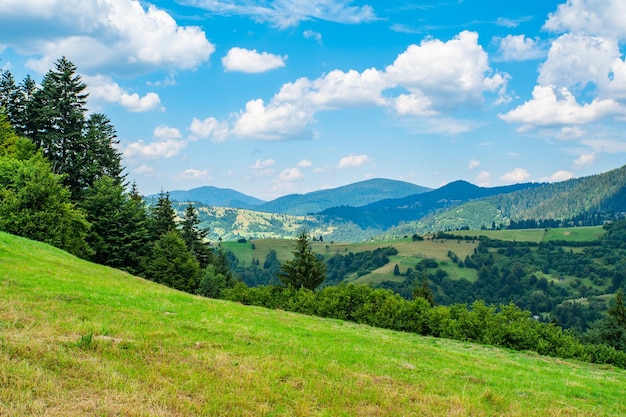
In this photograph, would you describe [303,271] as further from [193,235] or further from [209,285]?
[193,235]

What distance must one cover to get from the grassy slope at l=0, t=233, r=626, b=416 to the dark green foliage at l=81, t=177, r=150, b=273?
166ft

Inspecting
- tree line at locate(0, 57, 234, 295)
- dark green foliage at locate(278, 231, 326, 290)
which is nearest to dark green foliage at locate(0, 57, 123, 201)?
tree line at locate(0, 57, 234, 295)

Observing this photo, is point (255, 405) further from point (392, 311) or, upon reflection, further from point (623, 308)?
point (623, 308)

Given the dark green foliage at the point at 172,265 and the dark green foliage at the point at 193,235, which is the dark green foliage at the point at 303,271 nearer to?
the dark green foliage at the point at 172,265

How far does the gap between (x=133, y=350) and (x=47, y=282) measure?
12.2 m

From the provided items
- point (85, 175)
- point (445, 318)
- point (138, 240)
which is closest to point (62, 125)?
point (85, 175)

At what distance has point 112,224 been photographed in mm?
67000

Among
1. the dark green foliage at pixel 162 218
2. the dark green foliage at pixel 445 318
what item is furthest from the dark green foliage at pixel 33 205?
the dark green foliage at pixel 162 218

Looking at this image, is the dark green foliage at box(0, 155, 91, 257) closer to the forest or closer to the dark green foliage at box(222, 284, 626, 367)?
the forest

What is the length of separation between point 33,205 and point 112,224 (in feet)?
64.3

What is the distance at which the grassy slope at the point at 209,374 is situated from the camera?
878 centimetres

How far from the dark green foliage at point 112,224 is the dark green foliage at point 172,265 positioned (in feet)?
10.5

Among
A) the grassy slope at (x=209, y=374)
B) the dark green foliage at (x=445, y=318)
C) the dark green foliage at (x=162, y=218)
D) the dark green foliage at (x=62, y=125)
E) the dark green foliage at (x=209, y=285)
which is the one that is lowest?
→ the dark green foliage at (x=209, y=285)

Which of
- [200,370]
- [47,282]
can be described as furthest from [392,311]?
[200,370]
